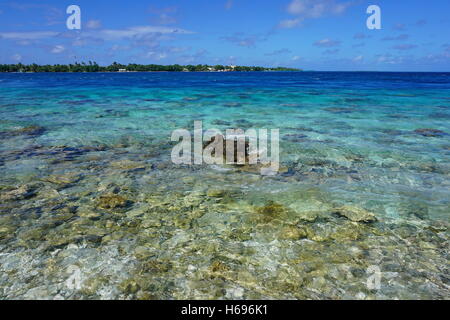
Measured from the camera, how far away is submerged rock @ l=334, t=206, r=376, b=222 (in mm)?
5926

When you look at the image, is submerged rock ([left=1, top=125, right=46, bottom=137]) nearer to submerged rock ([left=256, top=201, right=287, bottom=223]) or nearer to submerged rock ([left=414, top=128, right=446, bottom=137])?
submerged rock ([left=256, top=201, right=287, bottom=223])

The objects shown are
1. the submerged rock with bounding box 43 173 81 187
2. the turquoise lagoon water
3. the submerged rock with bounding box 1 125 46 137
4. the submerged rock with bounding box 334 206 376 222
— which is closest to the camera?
the turquoise lagoon water

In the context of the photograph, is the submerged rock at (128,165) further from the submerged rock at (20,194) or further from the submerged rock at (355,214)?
the submerged rock at (355,214)

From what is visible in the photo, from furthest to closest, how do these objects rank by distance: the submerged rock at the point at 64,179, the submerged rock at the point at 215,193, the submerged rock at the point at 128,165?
the submerged rock at the point at 128,165 → the submerged rock at the point at 64,179 → the submerged rock at the point at 215,193

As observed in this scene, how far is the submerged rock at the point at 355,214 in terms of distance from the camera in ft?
19.4

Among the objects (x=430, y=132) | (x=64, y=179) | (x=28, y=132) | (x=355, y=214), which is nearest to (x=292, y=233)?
(x=355, y=214)

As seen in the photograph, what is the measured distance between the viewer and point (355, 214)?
611 cm

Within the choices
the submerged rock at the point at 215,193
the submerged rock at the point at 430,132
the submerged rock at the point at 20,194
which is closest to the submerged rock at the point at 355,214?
the submerged rock at the point at 215,193

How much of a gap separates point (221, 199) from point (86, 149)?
6.18 metres

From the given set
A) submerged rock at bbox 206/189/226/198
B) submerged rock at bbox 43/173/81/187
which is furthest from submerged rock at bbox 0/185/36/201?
submerged rock at bbox 206/189/226/198

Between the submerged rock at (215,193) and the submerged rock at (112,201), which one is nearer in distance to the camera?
the submerged rock at (112,201)
